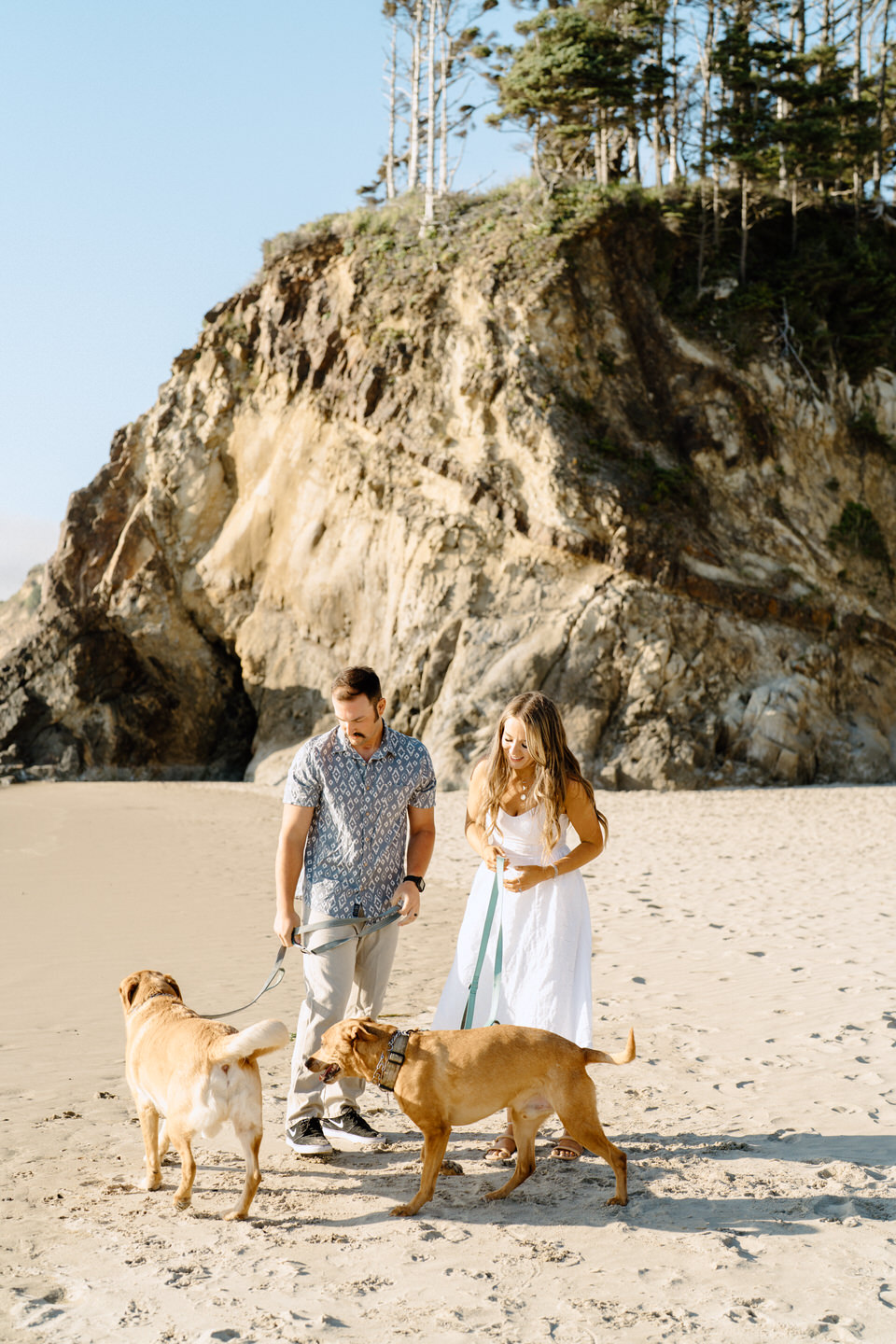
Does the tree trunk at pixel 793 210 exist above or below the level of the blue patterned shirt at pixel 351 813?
above

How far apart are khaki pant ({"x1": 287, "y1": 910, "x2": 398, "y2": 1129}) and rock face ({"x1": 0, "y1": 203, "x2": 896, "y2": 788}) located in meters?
16.2

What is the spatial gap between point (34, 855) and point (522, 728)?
1088cm

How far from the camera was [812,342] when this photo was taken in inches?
989

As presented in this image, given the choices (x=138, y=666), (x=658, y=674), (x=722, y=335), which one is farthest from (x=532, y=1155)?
(x=138, y=666)

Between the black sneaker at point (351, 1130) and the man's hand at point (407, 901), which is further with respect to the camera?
the black sneaker at point (351, 1130)

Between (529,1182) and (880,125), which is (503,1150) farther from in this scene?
(880,125)

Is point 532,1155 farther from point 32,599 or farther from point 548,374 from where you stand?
point 32,599

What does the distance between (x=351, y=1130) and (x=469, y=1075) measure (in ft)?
3.62

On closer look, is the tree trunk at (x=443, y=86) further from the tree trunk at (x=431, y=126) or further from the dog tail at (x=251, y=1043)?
the dog tail at (x=251, y=1043)

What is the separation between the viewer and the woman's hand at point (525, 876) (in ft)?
14.6

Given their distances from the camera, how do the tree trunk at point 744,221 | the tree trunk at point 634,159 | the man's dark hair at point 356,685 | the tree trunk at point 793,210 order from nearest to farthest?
the man's dark hair at point 356,685, the tree trunk at point 744,221, the tree trunk at point 793,210, the tree trunk at point 634,159

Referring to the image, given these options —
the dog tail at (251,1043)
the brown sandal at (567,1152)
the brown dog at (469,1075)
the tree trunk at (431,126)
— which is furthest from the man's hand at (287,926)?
the tree trunk at (431,126)

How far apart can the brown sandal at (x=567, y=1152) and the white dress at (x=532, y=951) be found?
519 millimetres

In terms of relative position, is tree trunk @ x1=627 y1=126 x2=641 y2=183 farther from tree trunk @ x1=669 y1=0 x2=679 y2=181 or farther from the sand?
the sand
